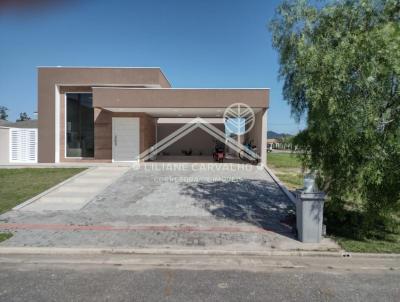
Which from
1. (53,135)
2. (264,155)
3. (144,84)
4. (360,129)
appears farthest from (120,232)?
(53,135)

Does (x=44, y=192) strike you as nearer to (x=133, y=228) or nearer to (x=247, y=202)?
(x=133, y=228)

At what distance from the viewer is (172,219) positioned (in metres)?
7.83

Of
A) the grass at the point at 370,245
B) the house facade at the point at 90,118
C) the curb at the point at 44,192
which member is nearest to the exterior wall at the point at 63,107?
the house facade at the point at 90,118

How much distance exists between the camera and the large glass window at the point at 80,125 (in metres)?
18.9

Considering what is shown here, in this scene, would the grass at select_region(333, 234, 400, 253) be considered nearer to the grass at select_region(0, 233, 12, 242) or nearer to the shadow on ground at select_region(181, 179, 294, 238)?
the shadow on ground at select_region(181, 179, 294, 238)

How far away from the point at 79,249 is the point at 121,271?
4.35 feet

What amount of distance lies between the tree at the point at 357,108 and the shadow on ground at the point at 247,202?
1762 millimetres

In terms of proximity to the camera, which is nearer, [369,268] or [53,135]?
[369,268]

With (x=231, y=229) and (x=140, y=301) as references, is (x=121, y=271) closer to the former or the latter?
(x=140, y=301)

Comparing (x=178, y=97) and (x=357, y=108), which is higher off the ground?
(x=178, y=97)

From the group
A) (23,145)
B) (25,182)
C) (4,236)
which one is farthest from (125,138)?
(4,236)

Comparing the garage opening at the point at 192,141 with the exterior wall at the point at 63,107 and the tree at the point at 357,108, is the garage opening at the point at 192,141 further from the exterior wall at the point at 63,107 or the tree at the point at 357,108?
the tree at the point at 357,108

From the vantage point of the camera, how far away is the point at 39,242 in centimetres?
614

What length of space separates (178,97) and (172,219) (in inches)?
337
